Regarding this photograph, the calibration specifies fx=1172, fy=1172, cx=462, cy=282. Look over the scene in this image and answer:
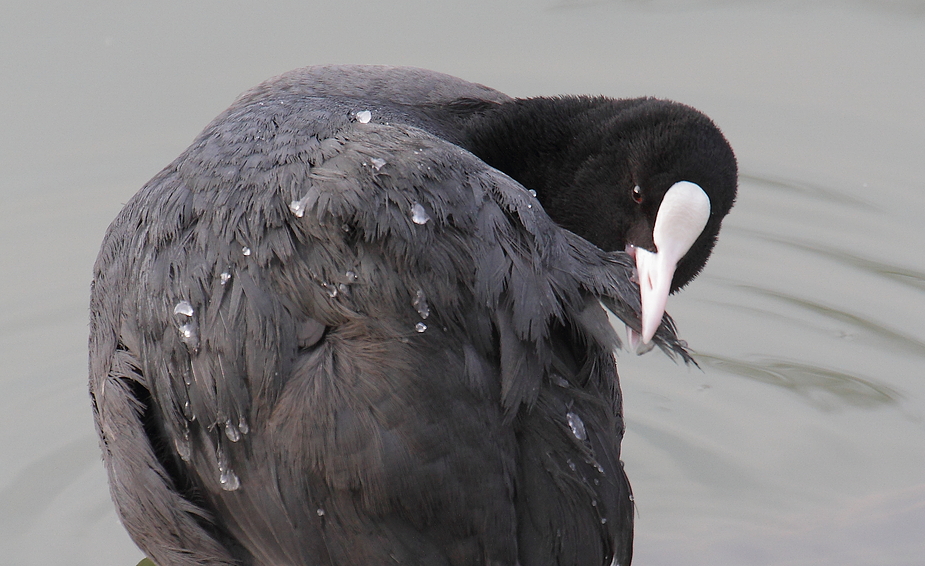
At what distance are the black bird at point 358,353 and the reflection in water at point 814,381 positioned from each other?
155 cm

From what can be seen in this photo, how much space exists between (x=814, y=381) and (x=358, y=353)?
2257 mm

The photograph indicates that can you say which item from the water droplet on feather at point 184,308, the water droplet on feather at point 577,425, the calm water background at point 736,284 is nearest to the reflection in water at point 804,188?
the calm water background at point 736,284

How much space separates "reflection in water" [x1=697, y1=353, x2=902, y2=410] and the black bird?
155 cm

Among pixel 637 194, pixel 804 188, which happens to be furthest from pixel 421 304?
pixel 804 188

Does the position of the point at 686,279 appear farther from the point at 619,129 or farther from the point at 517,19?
the point at 517,19

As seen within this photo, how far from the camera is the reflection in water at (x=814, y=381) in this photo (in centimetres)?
381

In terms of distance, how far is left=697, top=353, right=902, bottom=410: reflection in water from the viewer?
3811 mm

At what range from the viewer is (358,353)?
2094 millimetres

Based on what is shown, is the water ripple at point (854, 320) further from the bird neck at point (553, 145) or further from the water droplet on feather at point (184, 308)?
the water droplet on feather at point (184, 308)

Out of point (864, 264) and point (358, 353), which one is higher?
point (358, 353)

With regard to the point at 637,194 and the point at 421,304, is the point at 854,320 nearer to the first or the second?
the point at 637,194

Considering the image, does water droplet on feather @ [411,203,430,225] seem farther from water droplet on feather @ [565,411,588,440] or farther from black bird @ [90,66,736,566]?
water droplet on feather @ [565,411,588,440]

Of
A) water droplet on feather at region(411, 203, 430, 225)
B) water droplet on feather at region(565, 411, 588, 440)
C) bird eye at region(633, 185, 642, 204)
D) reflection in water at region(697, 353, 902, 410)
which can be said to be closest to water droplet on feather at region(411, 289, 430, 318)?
water droplet on feather at region(411, 203, 430, 225)

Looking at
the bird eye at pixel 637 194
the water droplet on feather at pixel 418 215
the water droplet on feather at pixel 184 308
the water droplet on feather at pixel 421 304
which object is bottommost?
Answer: the water droplet on feather at pixel 184 308
